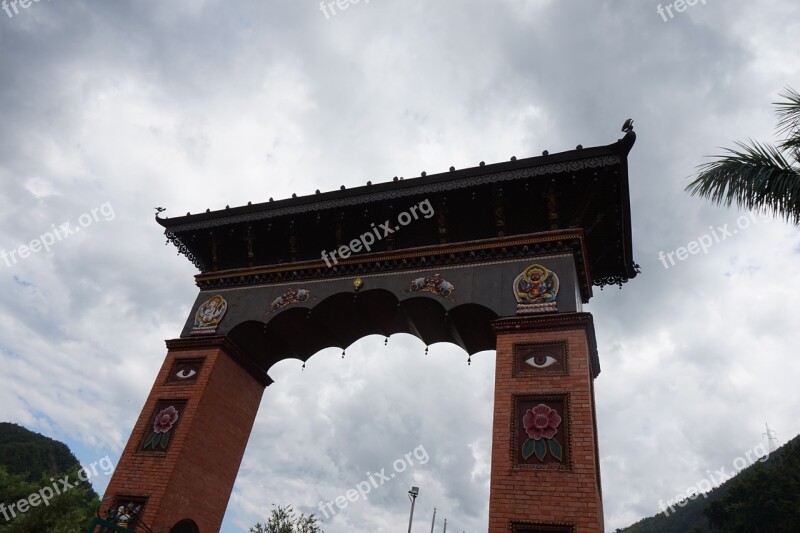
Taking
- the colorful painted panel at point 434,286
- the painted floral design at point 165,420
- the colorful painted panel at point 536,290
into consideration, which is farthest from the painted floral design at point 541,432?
the painted floral design at point 165,420

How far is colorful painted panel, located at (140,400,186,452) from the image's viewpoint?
12.2m

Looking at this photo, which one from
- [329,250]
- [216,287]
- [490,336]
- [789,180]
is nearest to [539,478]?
[490,336]

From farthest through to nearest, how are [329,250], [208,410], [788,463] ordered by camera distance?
[788,463], [329,250], [208,410]

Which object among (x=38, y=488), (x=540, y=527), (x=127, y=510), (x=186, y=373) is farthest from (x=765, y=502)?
(x=38, y=488)

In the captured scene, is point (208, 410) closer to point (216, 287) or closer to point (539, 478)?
point (216, 287)

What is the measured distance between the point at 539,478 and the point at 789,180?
6.61 m

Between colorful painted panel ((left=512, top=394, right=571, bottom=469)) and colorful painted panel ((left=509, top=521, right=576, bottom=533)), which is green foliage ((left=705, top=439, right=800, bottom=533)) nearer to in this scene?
colorful painted panel ((left=512, top=394, right=571, bottom=469))

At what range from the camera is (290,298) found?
13.7 meters

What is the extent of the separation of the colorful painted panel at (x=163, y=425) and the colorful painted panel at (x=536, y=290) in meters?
8.42

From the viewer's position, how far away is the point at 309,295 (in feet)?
44.4

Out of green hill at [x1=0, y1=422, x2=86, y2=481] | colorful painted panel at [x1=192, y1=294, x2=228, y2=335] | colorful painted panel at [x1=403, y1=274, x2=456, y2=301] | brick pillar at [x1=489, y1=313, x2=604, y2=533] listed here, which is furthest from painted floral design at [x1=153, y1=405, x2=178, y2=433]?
green hill at [x1=0, y1=422, x2=86, y2=481]

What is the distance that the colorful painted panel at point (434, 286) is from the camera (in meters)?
11.9

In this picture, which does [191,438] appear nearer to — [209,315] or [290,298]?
[209,315]

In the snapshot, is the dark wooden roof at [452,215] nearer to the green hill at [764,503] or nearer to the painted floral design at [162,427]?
the painted floral design at [162,427]
